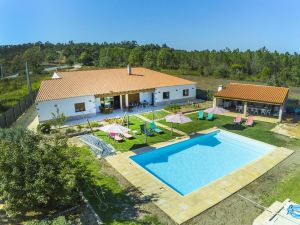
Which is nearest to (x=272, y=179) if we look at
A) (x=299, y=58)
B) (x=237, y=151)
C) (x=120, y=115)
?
(x=237, y=151)

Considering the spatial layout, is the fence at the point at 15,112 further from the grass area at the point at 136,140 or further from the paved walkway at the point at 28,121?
the grass area at the point at 136,140

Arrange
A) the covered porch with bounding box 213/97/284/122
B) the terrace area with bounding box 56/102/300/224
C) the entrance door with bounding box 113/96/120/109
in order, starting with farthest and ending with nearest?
the entrance door with bounding box 113/96/120/109
the covered porch with bounding box 213/97/284/122
the terrace area with bounding box 56/102/300/224

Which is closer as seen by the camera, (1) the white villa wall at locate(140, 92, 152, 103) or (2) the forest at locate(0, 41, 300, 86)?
(1) the white villa wall at locate(140, 92, 152, 103)

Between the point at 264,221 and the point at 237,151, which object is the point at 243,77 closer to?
the point at 237,151

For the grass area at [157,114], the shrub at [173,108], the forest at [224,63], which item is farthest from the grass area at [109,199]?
the forest at [224,63]

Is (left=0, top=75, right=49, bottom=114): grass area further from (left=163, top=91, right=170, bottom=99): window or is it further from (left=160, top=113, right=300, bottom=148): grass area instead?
(left=160, top=113, right=300, bottom=148): grass area

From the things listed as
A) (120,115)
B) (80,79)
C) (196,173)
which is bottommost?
(196,173)

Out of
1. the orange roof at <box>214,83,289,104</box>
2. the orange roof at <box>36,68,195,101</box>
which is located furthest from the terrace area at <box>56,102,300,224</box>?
the orange roof at <box>36,68,195,101</box>
